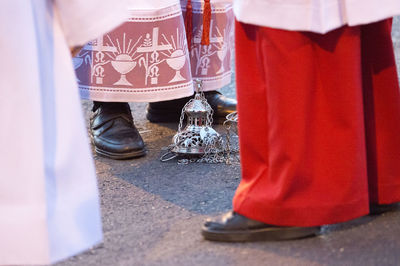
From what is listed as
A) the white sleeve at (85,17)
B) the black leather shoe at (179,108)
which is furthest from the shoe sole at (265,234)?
the black leather shoe at (179,108)

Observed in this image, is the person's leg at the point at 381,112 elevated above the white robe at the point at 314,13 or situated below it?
below

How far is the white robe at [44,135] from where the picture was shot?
1312 millimetres

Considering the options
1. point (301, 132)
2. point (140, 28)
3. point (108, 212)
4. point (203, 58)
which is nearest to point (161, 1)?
point (140, 28)

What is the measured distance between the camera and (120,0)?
1.42m

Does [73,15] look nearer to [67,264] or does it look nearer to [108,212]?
[67,264]

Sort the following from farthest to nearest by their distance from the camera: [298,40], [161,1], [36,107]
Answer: [161,1]
[298,40]
[36,107]

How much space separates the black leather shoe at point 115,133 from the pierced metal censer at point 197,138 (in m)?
0.12

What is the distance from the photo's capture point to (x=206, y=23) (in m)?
2.53

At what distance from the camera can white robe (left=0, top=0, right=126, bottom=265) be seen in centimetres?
131

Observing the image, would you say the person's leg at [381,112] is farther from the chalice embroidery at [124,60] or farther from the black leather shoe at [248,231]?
the chalice embroidery at [124,60]

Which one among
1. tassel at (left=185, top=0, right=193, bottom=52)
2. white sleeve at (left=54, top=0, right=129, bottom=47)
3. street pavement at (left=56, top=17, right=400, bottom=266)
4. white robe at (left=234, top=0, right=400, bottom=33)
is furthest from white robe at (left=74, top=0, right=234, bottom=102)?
white sleeve at (left=54, top=0, right=129, bottom=47)

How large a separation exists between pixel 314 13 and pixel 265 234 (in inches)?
21.3

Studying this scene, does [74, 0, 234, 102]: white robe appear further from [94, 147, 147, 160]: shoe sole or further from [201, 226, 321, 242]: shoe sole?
[201, 226, 321, 242]: shoe sole

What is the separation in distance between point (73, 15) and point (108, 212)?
2.41ft
